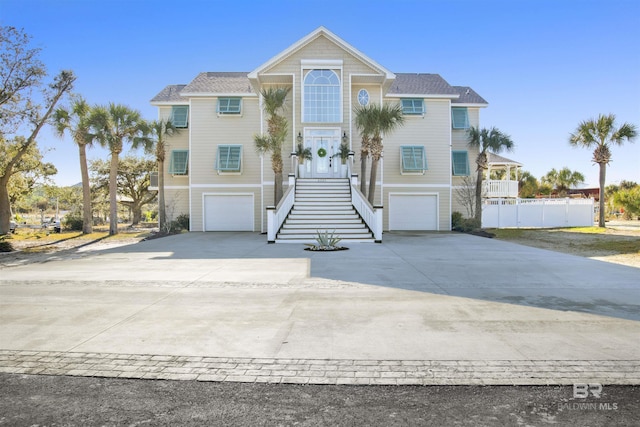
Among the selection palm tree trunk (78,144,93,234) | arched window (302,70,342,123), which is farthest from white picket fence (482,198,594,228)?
palm tree trunk (78,144,93,234)

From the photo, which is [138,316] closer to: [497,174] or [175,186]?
[175,186]

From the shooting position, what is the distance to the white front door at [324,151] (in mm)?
20891

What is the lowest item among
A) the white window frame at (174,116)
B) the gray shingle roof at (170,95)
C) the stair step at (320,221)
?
the stair step at (320,221)

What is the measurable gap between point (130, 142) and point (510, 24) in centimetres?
1803

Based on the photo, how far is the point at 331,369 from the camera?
3713 mm

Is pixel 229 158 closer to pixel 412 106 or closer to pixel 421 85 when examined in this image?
pixel 412 106

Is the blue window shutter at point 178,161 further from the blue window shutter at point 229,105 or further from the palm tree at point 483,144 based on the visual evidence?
the palm tree at point 483,144

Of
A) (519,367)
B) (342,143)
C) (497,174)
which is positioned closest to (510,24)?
(342,143)

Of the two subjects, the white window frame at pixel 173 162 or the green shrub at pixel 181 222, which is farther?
the white window frame at pixel 173 162

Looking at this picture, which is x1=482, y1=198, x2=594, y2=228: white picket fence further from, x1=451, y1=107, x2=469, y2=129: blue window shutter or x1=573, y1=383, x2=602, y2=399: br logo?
x1=573, y1=383, x2=602, y2=399: br logo

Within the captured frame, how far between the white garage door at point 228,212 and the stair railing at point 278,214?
4893 millimetres

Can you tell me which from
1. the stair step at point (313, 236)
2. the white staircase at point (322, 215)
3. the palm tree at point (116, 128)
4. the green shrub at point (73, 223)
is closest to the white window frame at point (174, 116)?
the palm tree at point (116, 128)

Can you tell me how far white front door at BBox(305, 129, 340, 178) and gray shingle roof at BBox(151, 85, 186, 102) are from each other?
807 cm

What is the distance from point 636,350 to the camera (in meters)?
4.15
